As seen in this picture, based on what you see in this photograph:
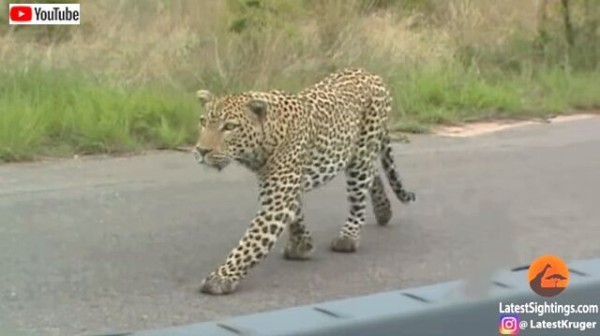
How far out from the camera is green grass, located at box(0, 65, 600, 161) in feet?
31.7

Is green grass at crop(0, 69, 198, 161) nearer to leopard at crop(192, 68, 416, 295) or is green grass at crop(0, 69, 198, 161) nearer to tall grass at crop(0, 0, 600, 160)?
tall grass at crop(0, 0, 600, 160)

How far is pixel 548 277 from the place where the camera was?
292 cm

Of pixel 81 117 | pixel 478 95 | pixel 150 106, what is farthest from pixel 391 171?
pixel 478 95

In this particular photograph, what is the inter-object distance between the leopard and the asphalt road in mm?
168

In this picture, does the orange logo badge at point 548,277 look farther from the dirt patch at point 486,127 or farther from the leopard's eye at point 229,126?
the dirt patch at point 486,127

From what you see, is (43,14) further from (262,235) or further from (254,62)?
(262,235)

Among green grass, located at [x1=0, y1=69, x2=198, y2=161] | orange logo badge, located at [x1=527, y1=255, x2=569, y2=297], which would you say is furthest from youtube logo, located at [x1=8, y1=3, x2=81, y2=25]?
orange logo badge, located at [x1=527, y1=255, x2=569, y2=297]

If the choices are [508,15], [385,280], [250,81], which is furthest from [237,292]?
[508,15]

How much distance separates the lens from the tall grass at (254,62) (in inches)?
398

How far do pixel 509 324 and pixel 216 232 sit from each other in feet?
14.1

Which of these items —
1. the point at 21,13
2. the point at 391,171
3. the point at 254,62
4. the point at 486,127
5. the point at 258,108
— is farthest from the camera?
the point at 21,13

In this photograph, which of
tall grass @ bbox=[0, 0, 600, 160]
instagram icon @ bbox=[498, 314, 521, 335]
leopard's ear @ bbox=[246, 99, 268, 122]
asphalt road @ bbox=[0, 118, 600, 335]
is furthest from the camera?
tall grass @ bbox=[0, 0, 600, 160]

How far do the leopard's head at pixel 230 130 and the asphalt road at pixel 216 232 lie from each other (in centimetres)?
66

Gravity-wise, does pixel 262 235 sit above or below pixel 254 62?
below
